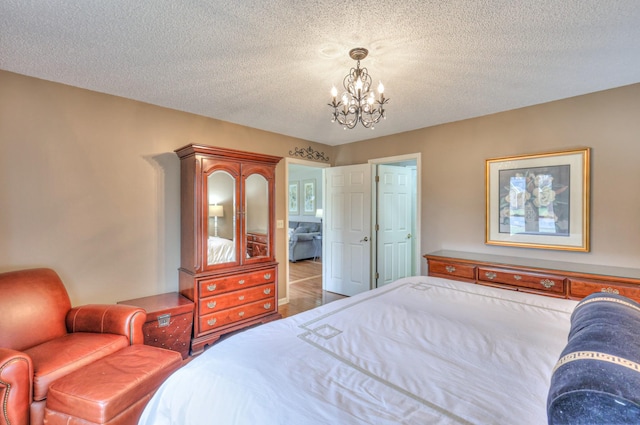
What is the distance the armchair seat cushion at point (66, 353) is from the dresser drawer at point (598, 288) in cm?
349

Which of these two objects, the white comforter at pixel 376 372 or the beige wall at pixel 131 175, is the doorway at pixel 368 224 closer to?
the beige wall at pixel 131 175

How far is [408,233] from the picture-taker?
4.61 meters

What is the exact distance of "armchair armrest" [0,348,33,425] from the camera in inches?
Result: 55.6

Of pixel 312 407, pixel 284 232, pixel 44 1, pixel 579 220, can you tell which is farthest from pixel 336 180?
pixel 312 407

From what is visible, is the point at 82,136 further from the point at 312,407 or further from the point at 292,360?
the point at 312,407

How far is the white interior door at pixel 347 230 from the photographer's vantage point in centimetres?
416

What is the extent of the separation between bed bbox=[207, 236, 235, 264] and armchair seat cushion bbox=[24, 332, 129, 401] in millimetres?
1062

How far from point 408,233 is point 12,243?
4476 millimetres

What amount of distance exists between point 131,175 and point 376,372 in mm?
2861

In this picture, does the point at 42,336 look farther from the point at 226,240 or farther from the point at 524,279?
Answer: the point at 524,279

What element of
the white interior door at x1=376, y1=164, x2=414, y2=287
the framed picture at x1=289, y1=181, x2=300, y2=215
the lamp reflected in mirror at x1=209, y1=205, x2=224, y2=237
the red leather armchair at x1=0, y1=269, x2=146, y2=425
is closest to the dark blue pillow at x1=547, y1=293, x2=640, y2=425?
the red leather armchair at x1=0, y1=269, x2=146, y2=425

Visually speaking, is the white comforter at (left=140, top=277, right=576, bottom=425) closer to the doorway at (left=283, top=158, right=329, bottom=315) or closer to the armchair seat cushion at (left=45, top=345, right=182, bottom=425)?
the armchair seat cushion at (left=45, top=345, right=182, bottom=425)

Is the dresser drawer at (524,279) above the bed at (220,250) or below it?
below

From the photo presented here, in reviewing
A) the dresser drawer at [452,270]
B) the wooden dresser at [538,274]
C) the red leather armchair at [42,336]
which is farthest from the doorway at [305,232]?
the red leather armchair at [42,336]
